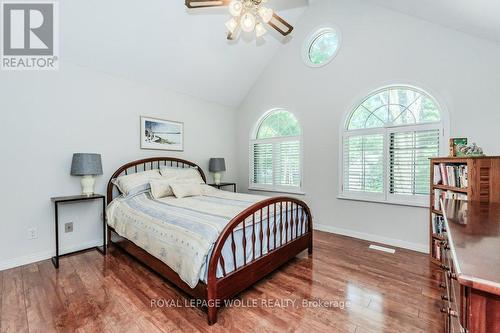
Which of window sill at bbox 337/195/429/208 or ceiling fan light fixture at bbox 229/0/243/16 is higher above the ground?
ceiling fan light fixture at bbox 229/0/243/16

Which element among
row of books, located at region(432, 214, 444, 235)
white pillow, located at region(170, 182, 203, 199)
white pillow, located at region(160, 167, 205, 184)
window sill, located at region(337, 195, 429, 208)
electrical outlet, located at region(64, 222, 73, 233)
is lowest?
electrical outlet, located at region(64, 222, 73, 233)

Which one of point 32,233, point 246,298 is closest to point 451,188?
point 246,298

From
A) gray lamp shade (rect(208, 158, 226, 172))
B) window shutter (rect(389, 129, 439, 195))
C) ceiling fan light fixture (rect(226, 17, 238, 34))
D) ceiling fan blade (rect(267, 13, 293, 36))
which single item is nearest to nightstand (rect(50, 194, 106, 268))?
gray lamp shade (rect(208, 158, 226, 172))

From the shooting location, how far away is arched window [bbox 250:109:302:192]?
4.30 m

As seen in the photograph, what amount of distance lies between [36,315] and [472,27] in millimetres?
4903

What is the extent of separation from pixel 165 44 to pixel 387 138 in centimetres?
355

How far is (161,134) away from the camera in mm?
3906

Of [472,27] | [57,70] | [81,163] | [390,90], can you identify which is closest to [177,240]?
[81,163]

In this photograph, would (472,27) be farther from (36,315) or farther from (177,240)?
(36,315)

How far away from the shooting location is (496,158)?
212 cm

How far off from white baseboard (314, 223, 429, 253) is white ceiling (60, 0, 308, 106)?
330 centimetres

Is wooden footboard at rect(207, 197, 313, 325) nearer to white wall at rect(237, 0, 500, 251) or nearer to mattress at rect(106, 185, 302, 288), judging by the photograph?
mattress at rect(106, 185, 302, 288)

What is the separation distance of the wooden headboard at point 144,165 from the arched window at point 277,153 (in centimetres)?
136

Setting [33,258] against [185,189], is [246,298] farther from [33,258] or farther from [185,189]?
[33,258]
